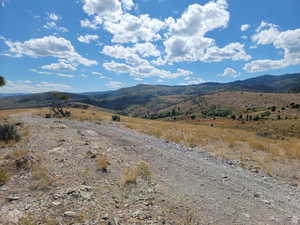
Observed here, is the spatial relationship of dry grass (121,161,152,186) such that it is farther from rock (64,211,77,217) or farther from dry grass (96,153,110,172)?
rock (64,211,77,217)

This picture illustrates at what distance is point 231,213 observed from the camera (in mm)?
5043

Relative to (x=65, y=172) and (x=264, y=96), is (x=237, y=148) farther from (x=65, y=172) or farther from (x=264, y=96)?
(x=264, y=96)

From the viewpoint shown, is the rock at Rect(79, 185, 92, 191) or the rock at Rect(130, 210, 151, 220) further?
the rock at Rect(79, 185, 92, 191)

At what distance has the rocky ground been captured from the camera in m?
4.64

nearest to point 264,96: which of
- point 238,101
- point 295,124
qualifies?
point 238,101

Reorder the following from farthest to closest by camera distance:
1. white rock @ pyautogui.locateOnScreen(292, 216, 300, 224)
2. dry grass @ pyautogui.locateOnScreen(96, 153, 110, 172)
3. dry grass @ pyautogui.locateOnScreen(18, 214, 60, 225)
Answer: dry grass @ pyautogui.locateOnScreen(96, 153, 110, 172) → white rock @ pyautogui.locateOnScreen(292, 216, 300, 224) → dry grass @ pyautogui.locateOnScreen(18, 214, 60, 225)

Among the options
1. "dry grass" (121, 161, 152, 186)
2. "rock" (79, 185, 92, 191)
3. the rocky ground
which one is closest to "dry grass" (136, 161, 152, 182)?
"dry grass" (121, 161, 152, 186)

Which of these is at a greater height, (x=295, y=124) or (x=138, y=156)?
(x=138, y=156)

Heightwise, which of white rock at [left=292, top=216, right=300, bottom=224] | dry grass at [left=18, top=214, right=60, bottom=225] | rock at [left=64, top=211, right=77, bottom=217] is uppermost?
dry grass at [left=18, top=214, right=60, bottom=225]

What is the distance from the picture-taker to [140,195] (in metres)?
5.82

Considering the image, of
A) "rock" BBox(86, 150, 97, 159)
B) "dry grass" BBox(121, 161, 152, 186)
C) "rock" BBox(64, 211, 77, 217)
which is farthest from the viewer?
"rock" BBox(86, 150, 97, 159)

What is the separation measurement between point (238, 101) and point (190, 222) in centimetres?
12118

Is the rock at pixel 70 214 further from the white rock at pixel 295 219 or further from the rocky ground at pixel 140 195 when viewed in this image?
the white rock at pixel 295 219

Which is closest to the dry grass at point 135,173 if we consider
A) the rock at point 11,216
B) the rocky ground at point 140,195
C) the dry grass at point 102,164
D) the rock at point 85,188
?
the rocky ground at point 140,195
